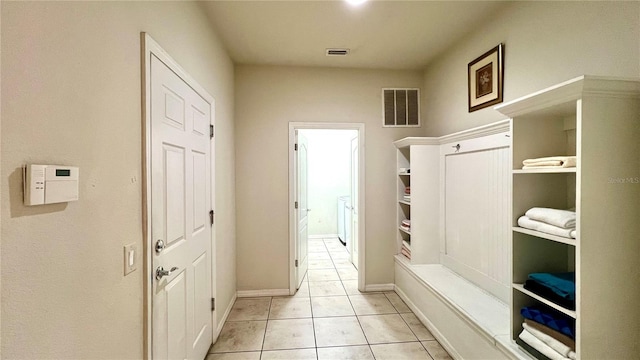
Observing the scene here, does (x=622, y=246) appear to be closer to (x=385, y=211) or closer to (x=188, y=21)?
(x=385, y=211)

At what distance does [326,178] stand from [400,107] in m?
3.29

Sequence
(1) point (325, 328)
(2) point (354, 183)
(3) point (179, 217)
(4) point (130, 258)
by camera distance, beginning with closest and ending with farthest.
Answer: (4) point (130, 258)
(3) point (179, 217)
(1) point (325, 328)
(2) point (354, 183)

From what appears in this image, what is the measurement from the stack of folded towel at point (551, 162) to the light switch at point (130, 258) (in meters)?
1.98

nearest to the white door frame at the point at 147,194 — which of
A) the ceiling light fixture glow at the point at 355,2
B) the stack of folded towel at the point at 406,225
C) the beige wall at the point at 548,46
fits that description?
the ceiling light fixture glow at the point at 355,2

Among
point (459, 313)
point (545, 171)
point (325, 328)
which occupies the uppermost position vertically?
point (545, 171)

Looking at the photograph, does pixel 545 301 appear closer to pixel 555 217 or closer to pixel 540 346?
pixel 540 346

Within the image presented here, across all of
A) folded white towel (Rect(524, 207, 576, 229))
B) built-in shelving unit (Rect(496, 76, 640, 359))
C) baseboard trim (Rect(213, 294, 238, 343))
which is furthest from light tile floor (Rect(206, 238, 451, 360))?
folded white towel (Rect(524, 207, 576, 229))

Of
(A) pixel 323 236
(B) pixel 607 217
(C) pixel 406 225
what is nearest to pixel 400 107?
(C) pixel 406 225

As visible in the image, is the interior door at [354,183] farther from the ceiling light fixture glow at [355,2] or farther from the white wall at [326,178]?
the white wall at [326,178]

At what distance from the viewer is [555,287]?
4.31 ft

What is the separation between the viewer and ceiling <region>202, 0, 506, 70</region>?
6.72ft

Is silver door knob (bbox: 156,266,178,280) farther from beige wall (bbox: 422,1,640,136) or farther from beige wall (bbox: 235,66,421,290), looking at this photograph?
beige wall (bbox: 422,1,640,136)

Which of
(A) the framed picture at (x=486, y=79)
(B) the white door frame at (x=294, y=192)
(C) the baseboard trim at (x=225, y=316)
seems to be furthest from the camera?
(B) the white door frame at (x=294, y=192)

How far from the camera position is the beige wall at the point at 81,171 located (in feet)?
2.20
